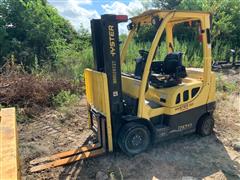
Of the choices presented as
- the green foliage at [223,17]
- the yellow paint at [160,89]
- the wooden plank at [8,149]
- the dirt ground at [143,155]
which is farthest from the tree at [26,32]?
the green foliage at [223,17]

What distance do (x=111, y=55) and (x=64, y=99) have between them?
127 inches

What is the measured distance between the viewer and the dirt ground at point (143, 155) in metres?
3.68

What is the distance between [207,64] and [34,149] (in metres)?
3.24

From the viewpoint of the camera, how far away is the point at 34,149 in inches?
173

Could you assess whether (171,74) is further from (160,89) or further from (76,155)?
(76,155)

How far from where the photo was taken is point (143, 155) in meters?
4.10

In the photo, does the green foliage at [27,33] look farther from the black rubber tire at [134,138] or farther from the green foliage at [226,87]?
the black rubber tire at [134,138]

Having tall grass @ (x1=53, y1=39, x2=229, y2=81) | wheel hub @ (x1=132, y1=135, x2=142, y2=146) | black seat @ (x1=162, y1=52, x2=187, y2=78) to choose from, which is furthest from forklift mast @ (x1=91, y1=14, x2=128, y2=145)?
tall grass @ (x1=53, y1=39, x2=229, y2=81)

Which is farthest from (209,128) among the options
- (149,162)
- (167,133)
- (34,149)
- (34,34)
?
(34,34)

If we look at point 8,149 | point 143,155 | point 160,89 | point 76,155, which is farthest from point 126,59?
point 8,149

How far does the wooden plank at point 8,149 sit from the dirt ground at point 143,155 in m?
0.66

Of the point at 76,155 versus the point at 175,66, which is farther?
the point at 175,66

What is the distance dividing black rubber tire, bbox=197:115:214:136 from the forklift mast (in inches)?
63.6

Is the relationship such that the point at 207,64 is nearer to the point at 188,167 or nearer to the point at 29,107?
the point at 188,167
